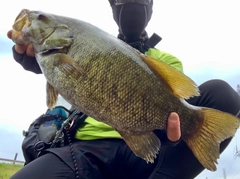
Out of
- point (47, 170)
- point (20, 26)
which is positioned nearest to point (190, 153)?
point (47, 170)

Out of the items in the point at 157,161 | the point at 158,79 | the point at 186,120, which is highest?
the point at 158,79

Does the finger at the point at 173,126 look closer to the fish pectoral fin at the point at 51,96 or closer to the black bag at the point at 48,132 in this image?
the fish pectoral fin at the point at 51,96

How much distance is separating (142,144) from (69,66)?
0.64 meters

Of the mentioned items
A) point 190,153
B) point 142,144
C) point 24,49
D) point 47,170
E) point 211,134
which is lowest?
point 47,170

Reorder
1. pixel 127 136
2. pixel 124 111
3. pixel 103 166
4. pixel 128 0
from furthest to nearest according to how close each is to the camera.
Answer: pixel 128 0 < pixel 103 166 < pixel 127 136 < pixel 124 111

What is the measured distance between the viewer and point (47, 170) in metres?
2.29

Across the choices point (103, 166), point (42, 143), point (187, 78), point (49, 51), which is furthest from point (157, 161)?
point (49, 51)

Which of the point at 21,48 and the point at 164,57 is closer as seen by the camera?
the point at 21,48

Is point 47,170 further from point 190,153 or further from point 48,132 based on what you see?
point 190,153

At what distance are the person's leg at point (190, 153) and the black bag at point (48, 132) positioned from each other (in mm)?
845

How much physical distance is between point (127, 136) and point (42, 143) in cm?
105

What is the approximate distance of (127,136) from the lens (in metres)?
1.82

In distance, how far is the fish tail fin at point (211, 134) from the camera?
1.81 m

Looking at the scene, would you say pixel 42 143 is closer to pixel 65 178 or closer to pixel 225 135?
pixel 65 178
